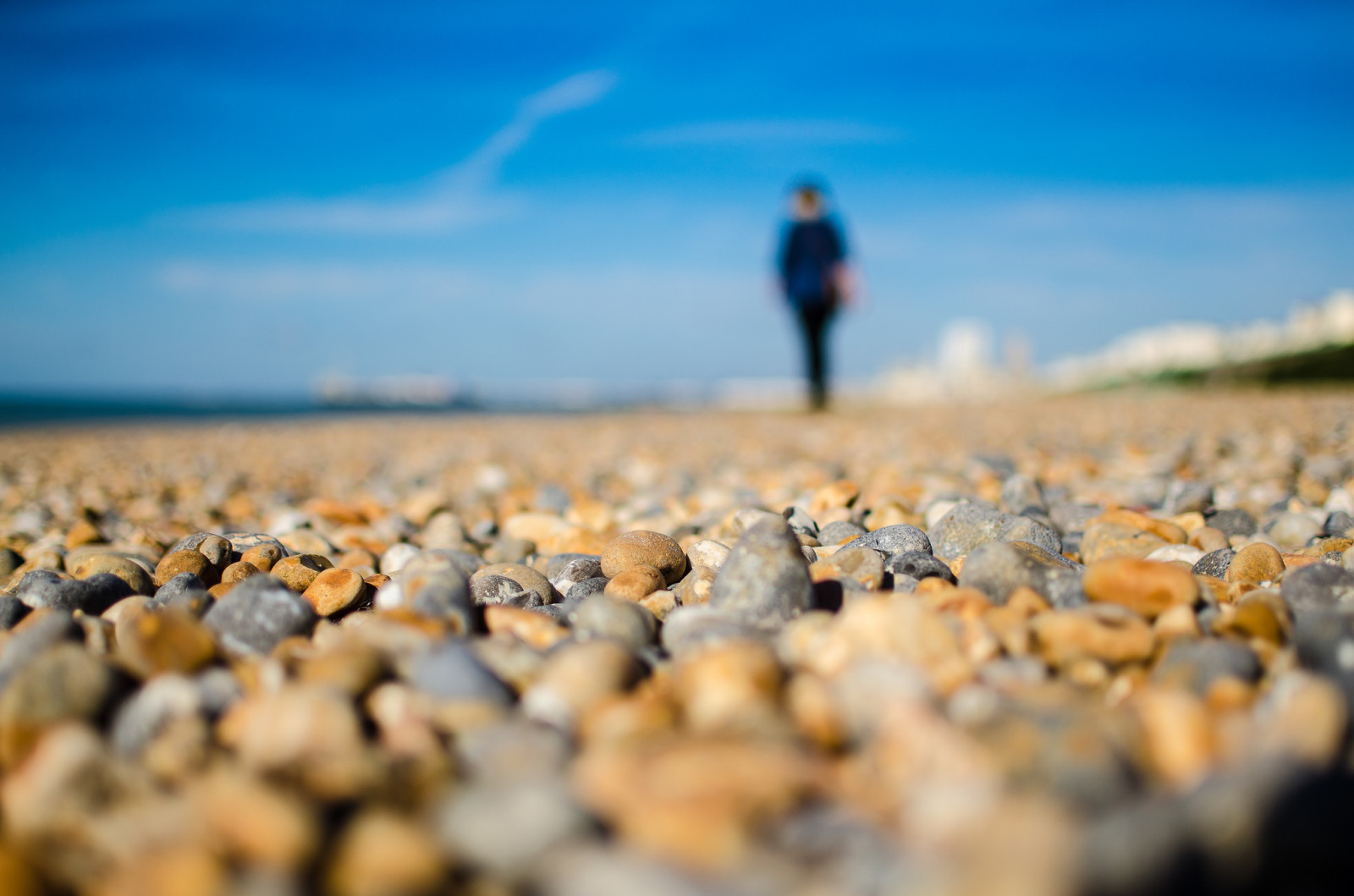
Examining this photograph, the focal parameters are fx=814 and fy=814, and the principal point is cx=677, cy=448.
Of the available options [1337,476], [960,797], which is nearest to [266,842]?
[960,797]

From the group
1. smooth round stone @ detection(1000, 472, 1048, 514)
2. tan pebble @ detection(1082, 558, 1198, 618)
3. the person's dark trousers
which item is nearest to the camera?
tan pebble @ detection(1082, 558, 1198, 618)

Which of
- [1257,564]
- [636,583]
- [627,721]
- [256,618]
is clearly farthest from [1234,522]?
[256,618]

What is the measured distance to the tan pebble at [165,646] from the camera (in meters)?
1.29

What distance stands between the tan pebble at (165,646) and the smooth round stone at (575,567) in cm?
88

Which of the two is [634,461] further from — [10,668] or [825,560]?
[10,668]

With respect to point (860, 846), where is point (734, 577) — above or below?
above

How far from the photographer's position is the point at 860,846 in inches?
33.8

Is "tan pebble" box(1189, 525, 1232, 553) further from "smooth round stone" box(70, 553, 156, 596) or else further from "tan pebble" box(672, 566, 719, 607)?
"smooth round stone" box(70, 553, 156, 596)

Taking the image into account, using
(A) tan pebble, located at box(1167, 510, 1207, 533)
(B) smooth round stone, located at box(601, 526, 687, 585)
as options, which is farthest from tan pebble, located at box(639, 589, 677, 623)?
(A) tan pebble, located at box(1167, 510, 1207, 533)

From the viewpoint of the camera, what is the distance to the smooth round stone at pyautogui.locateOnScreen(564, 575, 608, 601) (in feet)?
6.38

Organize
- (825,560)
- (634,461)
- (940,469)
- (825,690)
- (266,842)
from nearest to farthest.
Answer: (266,842), (825,690), (825,560), (940,469), (634,461)

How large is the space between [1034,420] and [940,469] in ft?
14.4

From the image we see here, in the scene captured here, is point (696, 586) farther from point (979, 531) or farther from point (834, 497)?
point (834, 497)

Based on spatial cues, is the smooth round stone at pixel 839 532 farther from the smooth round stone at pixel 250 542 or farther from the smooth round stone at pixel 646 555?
the smooth round stone at pixel 250 542
